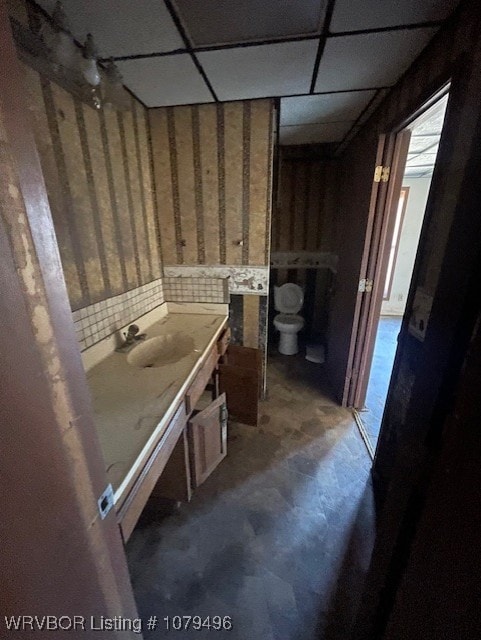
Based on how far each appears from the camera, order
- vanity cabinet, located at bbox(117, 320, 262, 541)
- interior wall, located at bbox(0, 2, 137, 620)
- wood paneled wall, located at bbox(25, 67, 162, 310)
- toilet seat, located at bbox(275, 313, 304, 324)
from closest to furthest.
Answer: interior wall, located at bbox(0, 2, 137, 620), vanity cabinet, located at bbox(117, 320, 262, 541), wood paneled wall, located at bbox(25, 67, 162, 310), toilet seat, located at bbox(275, 313, 304, 324)

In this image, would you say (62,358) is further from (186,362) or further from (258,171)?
(258,171)

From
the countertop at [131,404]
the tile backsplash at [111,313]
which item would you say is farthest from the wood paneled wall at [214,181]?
the countertop at [131,404]

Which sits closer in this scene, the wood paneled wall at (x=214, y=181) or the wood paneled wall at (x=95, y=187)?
the wood paneled wall at (x=95, y=187)

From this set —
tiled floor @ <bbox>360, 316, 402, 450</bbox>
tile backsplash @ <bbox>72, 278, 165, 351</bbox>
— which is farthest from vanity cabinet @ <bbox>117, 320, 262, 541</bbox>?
tiled floor @ <bbox>360, 316, 402, 450</bbox>

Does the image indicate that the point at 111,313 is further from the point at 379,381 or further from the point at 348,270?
the point at 379,381

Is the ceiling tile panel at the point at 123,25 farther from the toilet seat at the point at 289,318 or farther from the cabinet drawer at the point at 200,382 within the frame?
the toilet seat at the point at 289,318

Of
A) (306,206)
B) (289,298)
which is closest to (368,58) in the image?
(306,206)

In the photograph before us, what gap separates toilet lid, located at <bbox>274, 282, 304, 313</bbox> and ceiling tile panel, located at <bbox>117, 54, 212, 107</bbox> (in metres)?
2.15

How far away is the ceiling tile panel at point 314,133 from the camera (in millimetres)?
2076

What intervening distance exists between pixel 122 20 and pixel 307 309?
310 cm

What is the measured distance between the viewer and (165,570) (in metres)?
1.19

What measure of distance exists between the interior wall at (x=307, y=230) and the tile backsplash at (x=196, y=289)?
61.6 inches

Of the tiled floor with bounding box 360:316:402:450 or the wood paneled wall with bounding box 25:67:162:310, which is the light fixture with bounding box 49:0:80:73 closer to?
the wood paneled wall with bounding box 25:67:162:310

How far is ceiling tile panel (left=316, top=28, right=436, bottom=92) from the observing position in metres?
1.07
